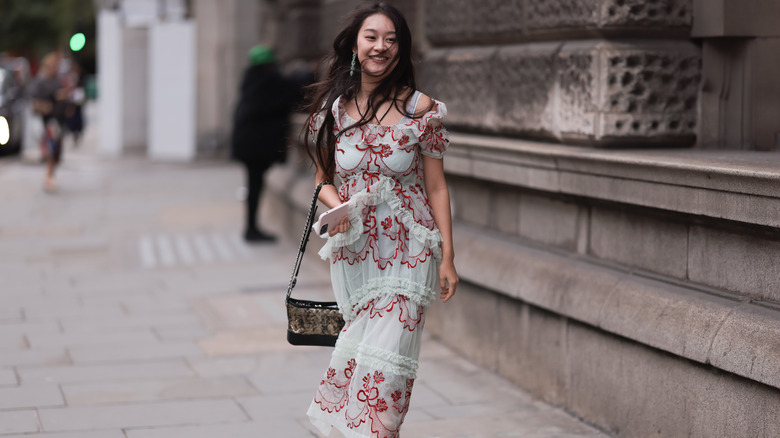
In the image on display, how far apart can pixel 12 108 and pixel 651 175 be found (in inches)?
925

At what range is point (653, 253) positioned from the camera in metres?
4.71

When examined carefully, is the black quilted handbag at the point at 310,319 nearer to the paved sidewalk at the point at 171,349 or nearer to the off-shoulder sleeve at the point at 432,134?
the off-shoulder sleeve at the point at 432,134

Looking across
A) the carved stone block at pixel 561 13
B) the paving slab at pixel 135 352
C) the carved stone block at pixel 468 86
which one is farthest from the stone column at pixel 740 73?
the paving slab at pixel 135 352

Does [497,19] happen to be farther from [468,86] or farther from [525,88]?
[468,86]

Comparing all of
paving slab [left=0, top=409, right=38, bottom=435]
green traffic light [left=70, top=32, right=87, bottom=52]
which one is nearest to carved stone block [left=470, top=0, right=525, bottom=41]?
paving slab [left=0, top=409, right=38, bottom=435]

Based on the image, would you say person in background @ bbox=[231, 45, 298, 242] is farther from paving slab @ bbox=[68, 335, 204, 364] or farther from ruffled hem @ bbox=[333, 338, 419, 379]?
ruffled hem @ bbox=[333, 338, 419, 379]

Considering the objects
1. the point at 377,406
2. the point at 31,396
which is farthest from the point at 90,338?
the point at 377,406

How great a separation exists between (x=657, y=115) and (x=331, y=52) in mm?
1626

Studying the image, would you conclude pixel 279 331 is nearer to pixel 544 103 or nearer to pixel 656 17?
pixel 544 103

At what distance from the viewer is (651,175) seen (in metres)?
4.52

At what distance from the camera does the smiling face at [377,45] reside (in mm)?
3922

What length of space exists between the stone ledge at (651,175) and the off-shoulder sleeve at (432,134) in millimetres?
967

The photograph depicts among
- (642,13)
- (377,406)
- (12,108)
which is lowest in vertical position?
(377,406)

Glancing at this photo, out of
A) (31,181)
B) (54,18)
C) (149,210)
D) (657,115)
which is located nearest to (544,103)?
(657,115)
